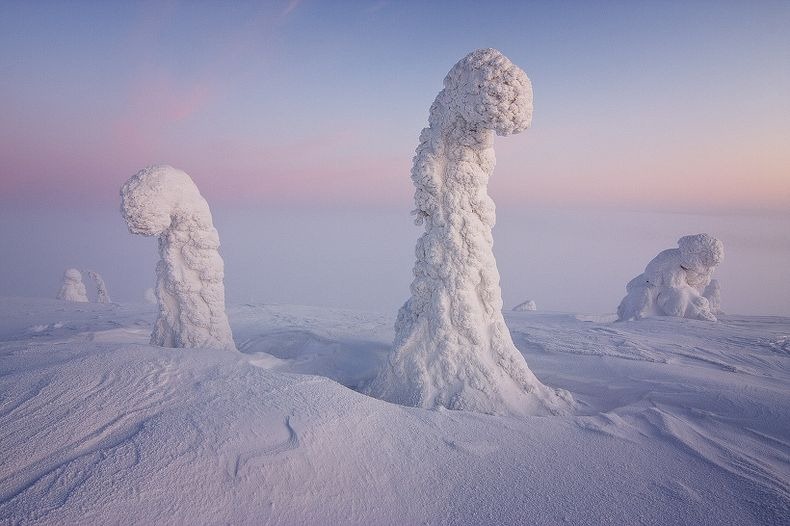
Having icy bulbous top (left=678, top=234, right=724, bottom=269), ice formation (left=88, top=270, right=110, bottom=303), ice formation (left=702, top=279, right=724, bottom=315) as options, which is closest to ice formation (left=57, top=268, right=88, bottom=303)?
ice formation (left=88, top=270, right=110, bottom=303)

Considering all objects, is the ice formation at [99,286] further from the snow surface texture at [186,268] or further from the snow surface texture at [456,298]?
the snow surface texture at [456,298]

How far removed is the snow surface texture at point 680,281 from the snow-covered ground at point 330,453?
18.3 feet

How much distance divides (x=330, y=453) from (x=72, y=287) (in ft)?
61.1

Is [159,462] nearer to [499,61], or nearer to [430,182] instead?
[430,182]

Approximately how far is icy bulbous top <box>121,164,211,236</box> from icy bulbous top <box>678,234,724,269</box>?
34.1ft

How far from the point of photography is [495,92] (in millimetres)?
3236

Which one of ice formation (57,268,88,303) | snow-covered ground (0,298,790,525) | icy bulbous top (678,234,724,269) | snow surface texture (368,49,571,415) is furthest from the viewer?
ice formation (57,268,88,303)

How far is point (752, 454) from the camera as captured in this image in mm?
Result: 2711

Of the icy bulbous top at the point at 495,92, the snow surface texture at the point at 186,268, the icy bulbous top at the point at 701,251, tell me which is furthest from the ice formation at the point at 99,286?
the icy bulbous top at the point at 701,251

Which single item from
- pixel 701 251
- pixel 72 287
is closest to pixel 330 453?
pixel 701 251

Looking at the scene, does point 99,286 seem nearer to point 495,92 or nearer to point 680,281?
point 495,92

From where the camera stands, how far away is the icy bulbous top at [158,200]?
439cm

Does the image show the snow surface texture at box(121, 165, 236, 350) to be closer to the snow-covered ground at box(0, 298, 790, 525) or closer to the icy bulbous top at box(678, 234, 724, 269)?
the snow-covered ground at box(0, 298, 790, 525)

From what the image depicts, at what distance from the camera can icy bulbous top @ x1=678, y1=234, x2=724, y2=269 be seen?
851 cm
